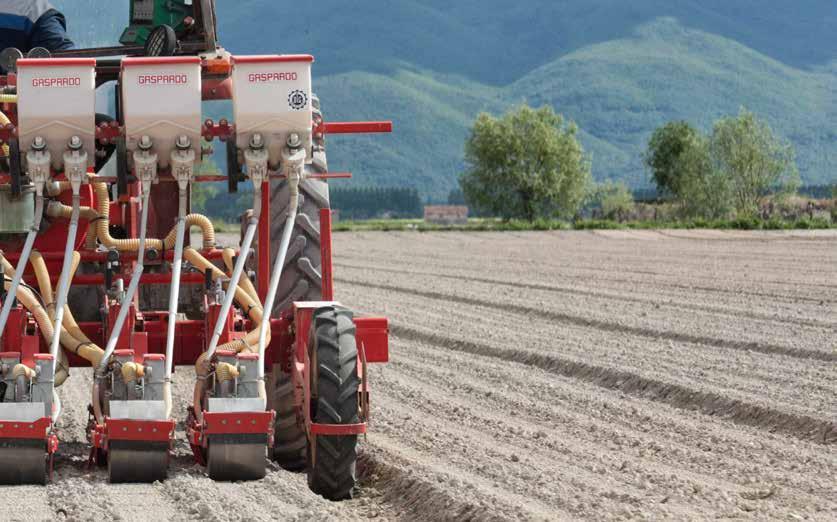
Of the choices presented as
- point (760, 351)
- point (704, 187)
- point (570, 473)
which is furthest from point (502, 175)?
Result: point (570, 473)

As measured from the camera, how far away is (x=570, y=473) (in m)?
6.99

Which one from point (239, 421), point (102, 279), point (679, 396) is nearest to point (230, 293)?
point (239, 421)

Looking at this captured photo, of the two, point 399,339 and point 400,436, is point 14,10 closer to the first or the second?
point 400,436

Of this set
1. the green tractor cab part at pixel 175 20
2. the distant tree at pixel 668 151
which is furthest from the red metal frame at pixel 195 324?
the distant tree at pixel 668 151

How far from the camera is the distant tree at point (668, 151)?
346 ft

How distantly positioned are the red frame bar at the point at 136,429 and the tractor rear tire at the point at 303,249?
5.07 feet

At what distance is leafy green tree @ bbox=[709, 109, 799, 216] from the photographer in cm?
7475

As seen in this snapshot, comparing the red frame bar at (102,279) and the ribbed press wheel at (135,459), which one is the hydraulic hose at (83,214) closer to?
the red frame bar at (102,279)

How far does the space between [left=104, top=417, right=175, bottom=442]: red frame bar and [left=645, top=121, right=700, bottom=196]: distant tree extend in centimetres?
10022

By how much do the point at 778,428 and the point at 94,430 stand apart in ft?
14.3

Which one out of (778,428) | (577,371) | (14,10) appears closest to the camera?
(14,10)

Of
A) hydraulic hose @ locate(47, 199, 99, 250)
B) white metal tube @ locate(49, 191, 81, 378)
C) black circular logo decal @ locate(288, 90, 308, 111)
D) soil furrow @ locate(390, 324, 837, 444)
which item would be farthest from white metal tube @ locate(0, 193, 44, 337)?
soil furrow @ locate(390, 324, 837, 444)

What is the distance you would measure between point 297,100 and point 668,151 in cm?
10223

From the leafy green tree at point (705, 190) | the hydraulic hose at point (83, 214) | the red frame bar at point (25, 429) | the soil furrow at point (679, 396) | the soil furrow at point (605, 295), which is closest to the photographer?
the red frame bar at point (25, 429)
